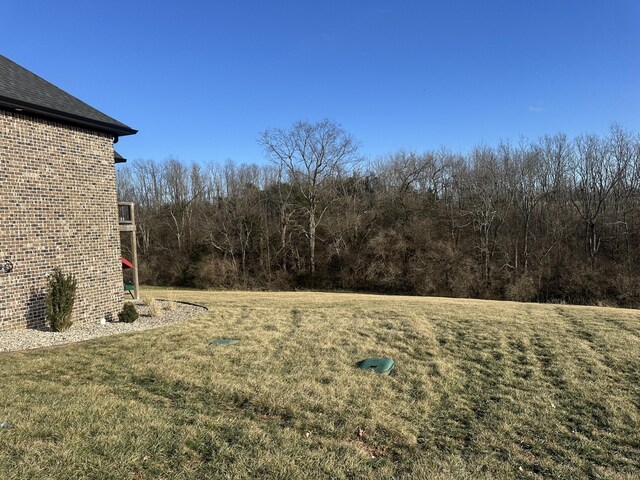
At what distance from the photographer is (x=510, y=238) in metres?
32.2

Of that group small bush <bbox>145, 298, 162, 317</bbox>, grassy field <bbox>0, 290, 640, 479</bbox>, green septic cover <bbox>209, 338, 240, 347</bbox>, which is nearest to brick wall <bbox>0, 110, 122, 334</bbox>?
small bush <bbox>145, 298, 162, 317</bbox>

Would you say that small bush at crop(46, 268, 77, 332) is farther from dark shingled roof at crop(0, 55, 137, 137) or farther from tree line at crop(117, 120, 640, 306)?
tree line at crop(117, 120, 640, 306)

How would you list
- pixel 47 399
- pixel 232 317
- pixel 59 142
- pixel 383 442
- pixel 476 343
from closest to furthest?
pixel 383 442, pixel 47 399, pixel 476 343, pixel 59 142, pixel 232 317

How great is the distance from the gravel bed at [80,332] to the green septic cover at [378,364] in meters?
5.45

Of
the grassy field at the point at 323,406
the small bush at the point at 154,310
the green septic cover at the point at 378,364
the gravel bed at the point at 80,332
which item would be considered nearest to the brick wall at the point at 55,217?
the gravel bed at the point at 80,332

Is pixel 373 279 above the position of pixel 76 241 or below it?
below

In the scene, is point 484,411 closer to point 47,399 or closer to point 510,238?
point 47,399

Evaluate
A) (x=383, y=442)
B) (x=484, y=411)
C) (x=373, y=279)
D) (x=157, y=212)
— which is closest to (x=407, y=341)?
(x=484, y=411)

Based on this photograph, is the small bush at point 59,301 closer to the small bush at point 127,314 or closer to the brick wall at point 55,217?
the brick wall at point 55,217

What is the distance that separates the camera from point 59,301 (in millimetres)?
8789

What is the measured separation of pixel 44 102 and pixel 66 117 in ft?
1.62

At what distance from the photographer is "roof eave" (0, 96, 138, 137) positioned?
8336 mm

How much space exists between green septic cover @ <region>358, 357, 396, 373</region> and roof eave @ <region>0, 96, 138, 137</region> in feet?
27.3

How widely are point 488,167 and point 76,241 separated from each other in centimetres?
3248
